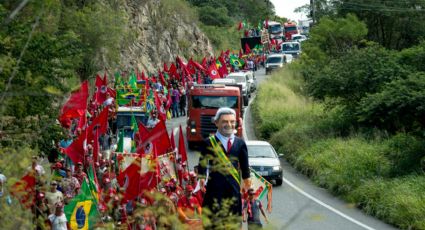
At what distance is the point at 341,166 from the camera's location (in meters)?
24.3

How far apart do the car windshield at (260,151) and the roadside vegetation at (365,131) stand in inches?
54.9

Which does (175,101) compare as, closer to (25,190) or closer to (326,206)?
(326,206)

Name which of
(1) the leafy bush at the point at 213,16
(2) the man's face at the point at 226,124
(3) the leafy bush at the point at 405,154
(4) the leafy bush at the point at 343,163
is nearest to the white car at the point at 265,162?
(4) the leafy bush at the point at 343,163

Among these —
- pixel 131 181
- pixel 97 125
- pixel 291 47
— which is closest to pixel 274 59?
pixel 291 47

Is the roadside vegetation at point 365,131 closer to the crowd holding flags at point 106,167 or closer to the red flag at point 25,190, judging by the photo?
the crowd holding flags at point 106,167

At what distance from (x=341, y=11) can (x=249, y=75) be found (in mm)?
10081

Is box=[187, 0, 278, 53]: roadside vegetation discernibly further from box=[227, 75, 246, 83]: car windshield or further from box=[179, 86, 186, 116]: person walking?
box=[179, 86, 186, 116]: person walking

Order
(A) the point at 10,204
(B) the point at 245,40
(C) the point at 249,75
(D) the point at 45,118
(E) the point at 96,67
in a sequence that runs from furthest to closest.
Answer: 1. (B) the point at 245,40
2. (C) the point at 249,75
3. (E) the point at 96,67
4. (D) the point at 45,118
5. (A) the point at 10,204

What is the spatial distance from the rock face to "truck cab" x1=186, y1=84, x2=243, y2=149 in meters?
22.8

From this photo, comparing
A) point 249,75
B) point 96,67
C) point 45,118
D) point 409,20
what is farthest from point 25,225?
point 409,20

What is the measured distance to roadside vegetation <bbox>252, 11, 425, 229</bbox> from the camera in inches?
811

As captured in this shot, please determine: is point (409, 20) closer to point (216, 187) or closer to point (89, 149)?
point (89, 149)

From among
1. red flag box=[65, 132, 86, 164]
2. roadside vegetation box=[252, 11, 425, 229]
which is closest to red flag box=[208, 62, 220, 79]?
roadside vegetation box=[252, 11, 425, 229]

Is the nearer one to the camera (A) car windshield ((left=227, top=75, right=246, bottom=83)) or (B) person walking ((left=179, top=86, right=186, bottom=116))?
(B) person walking ((left=179, top=86, right=186, bottom=116))
